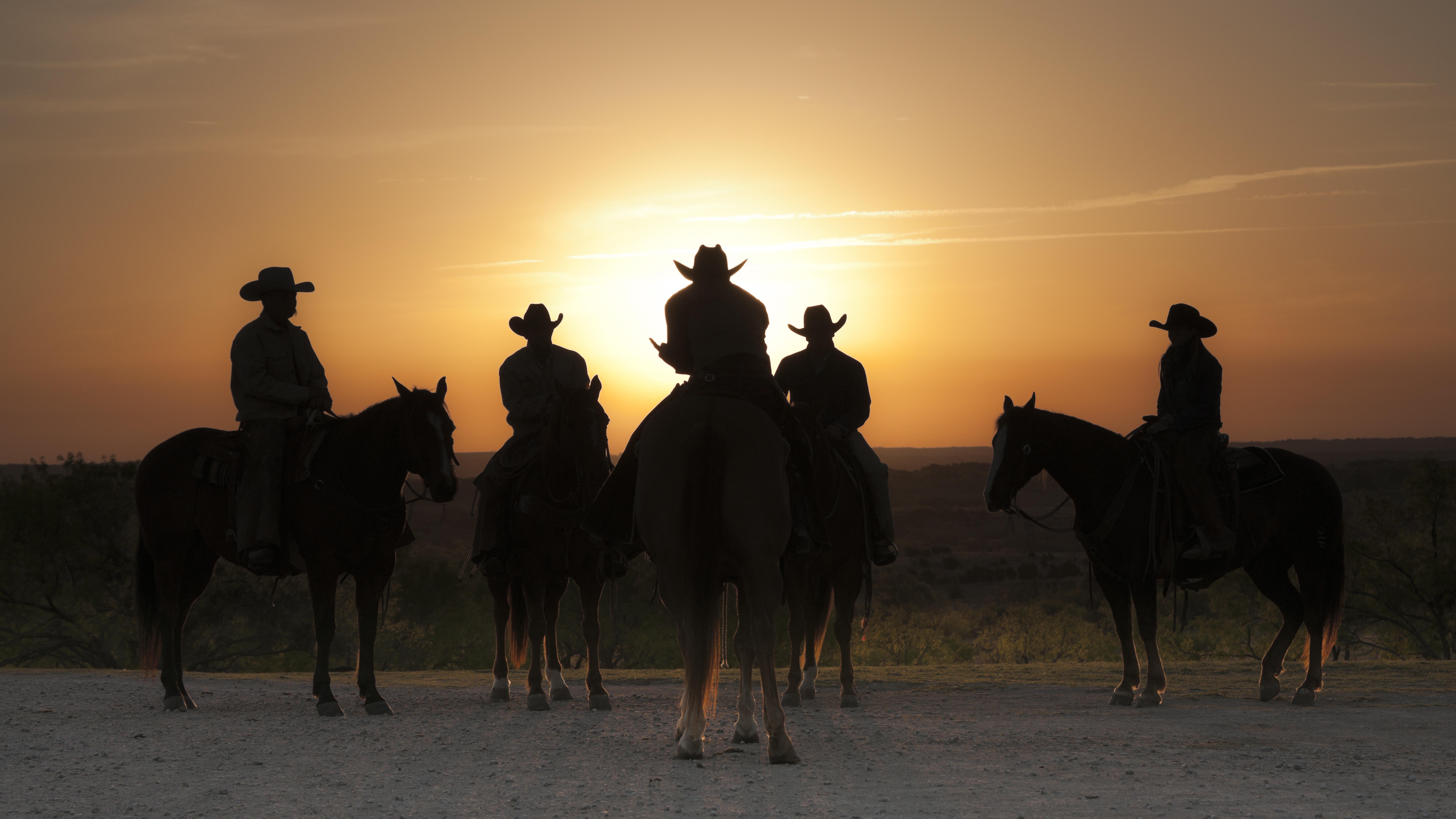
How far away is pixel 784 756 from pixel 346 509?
4600 mm

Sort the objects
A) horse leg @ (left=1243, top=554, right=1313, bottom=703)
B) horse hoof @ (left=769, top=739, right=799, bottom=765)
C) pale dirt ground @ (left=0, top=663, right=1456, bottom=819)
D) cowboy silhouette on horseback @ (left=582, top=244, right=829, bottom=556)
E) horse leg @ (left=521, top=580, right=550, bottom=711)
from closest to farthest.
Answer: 1. pale dirt ground @ (left=0, top=663, right=1456, bottom=819)
2. horse hoof @ (left=769, top=739, right=799, bottom=765)
3. cowboy silhouette on horseback @ (left=582, top=244, right=829, bottom=556)
4. horse leg @ (left=521, top=580, right=550, bottom=711)
5. horse leg @ (left=1243, top=554, right=1313, bottom=703)

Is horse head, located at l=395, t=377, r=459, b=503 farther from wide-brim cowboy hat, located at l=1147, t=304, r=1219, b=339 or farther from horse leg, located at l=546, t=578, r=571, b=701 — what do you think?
wide-brim cowboy hat, located at l=1147, t=304, r=1219, b=339

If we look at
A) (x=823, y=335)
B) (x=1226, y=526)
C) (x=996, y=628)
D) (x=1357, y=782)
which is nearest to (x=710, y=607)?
(x=1357, y=782)

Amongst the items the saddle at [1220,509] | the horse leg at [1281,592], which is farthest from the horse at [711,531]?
the horse leg at [1281,592]

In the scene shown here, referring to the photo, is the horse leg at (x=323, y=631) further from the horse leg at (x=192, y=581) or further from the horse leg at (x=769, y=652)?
the horse leg at (x=769, y=652)

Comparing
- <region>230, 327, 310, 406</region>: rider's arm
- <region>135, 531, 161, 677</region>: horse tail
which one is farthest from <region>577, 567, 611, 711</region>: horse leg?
<region>135, 531, 161, 677</region>: horse tail

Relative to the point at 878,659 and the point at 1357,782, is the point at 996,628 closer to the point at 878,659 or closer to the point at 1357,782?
the point at 878,659

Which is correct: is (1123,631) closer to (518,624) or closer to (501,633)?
(518,624)

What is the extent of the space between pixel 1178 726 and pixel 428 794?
5.43m

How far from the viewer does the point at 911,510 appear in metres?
128

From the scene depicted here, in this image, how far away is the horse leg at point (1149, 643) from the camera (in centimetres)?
971

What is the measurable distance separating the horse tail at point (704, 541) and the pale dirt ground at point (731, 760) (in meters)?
0.55

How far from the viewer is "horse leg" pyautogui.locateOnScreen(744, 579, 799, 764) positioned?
21.4ft

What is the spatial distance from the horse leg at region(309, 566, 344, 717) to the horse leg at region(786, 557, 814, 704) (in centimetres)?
366
